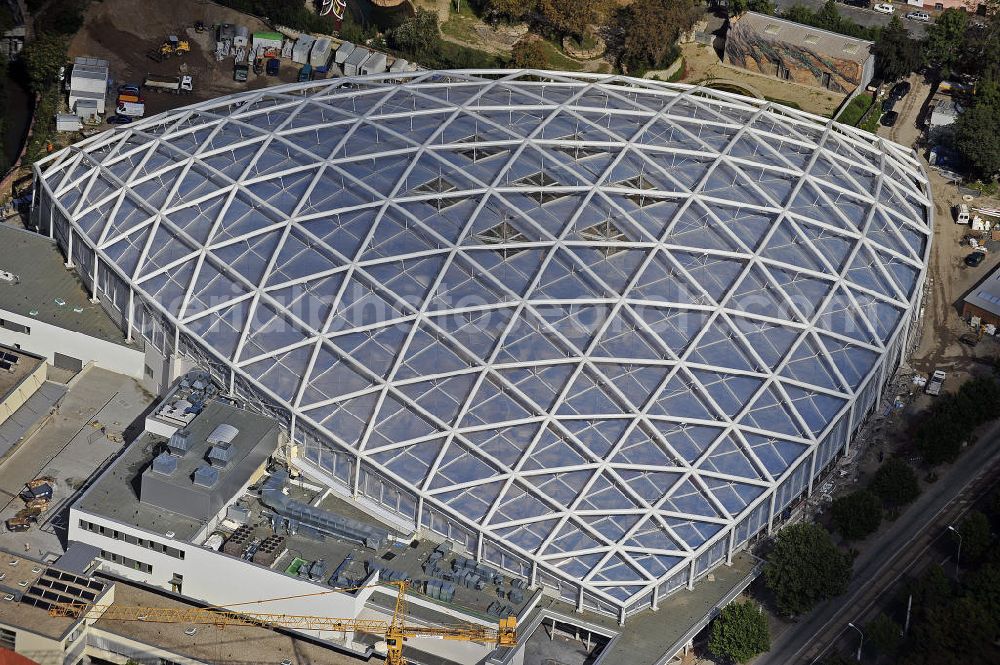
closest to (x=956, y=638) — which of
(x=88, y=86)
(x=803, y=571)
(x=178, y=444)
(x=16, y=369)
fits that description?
(x=803, y=571)

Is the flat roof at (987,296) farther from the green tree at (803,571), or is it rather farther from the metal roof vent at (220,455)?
the metal roof vent at (220,455)

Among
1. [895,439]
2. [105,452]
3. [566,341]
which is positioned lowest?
[105,452]

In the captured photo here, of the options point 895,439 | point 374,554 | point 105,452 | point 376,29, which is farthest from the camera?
point 376,29

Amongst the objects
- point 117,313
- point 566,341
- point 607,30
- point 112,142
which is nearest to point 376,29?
point 607,30

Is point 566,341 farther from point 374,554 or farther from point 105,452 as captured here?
point 105,452

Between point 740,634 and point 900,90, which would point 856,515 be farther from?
point 900,90

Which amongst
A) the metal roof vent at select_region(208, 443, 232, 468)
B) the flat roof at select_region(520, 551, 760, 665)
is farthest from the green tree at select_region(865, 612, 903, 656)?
the metal roof vent at select_region(208, 443, 232, 468)
